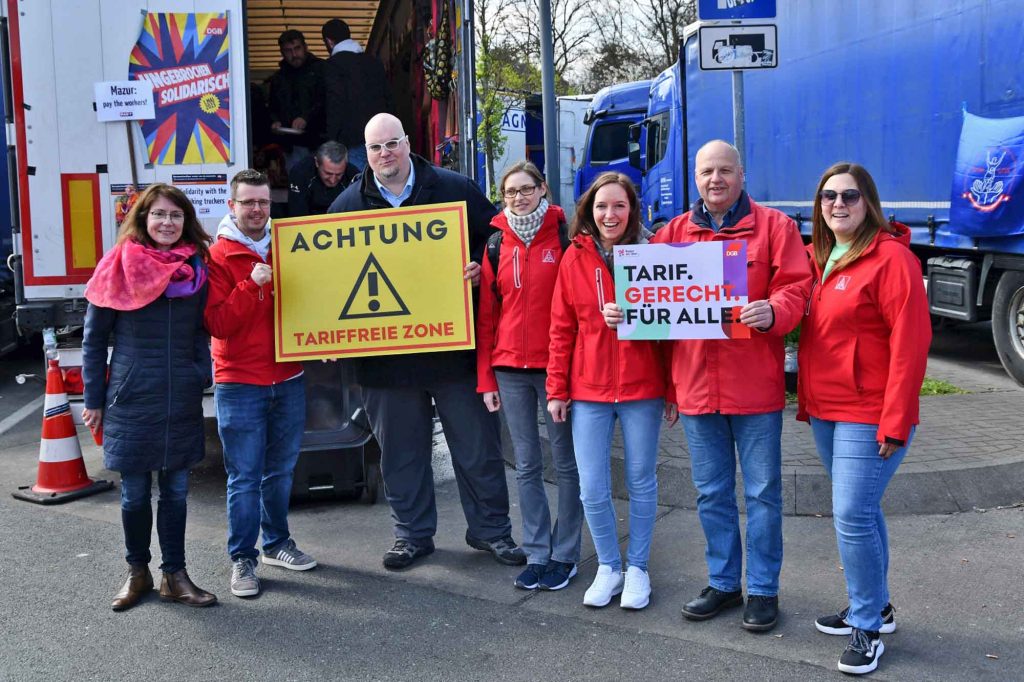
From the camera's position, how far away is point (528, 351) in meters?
4.58

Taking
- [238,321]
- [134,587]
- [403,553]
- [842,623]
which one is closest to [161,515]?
[134,587]

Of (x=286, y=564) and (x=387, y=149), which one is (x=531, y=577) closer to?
(x=286, y=564)

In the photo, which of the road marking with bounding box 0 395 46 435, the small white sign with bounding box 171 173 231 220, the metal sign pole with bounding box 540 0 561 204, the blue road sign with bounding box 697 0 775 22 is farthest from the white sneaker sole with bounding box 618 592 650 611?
the metal sign pole with bounding box 540 0 561 204

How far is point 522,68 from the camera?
31.9 metres

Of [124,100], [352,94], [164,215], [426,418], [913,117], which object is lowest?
[426,418]

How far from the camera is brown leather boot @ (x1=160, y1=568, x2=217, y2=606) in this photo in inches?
179

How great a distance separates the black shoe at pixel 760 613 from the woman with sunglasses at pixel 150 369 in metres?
2.25

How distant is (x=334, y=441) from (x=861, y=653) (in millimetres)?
3153

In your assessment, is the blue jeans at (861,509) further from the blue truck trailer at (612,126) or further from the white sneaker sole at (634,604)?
the blue truck trailer at (612,126)

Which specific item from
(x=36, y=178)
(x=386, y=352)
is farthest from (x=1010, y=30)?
(x=36, y=178)

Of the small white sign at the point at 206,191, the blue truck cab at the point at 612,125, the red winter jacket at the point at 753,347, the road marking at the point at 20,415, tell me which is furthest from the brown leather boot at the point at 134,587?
the blue truck cab at the point at 612,125

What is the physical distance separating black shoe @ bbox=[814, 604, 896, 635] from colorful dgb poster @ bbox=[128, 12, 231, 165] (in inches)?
160

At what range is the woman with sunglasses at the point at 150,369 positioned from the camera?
4.38 metres

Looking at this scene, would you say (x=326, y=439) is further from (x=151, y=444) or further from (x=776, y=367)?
(x=776, y=367)
